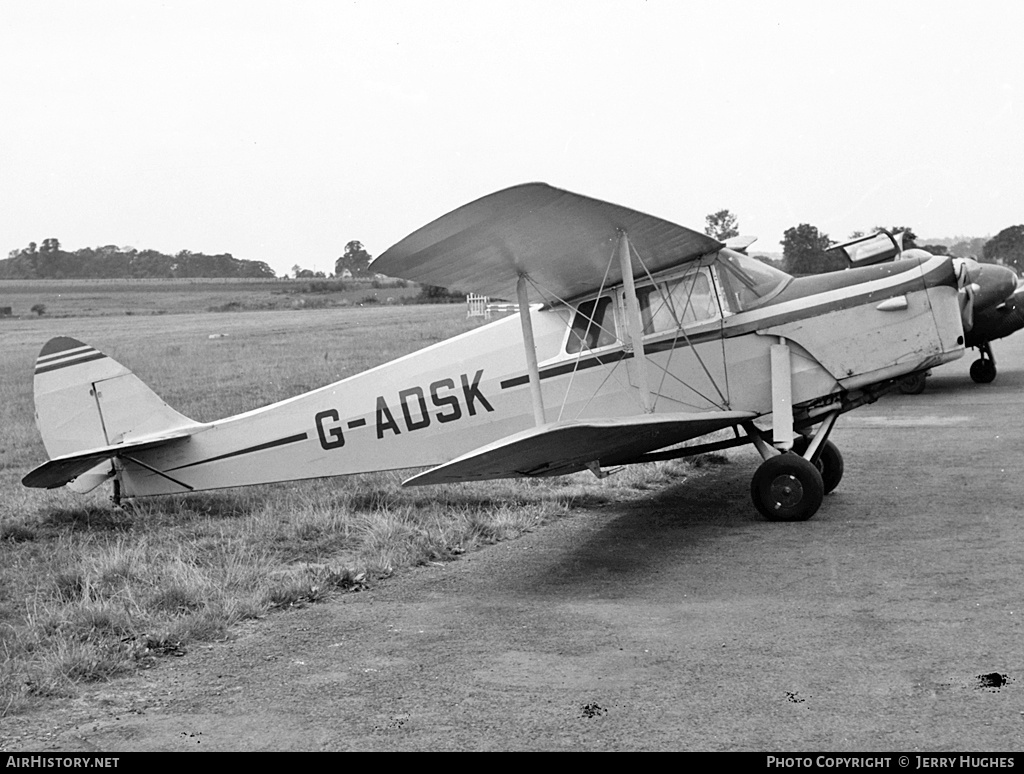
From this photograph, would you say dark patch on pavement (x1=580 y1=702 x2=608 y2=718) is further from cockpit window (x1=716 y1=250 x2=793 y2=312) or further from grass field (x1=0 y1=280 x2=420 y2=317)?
grass field (x1=0 y1=280 x2=420 y2=317)

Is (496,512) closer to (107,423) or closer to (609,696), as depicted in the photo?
(107,423)

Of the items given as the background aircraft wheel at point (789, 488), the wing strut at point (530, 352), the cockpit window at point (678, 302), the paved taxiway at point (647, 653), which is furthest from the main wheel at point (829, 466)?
the wing strut at point (530, 352)

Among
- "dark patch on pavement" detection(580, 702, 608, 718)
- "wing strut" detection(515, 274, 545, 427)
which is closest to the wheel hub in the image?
"wing strut" detection(515, 274, 545, 427)

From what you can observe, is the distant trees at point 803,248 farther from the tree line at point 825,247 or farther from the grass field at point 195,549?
the grass field at point 195,549

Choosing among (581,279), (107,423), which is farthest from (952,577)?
(107,423)

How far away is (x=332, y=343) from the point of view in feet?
110

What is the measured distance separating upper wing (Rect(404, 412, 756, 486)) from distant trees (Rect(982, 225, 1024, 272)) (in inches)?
2290

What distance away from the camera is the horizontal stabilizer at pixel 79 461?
8.29 m

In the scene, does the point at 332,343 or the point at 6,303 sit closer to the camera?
the point at 332,343

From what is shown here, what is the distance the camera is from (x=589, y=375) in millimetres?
8398

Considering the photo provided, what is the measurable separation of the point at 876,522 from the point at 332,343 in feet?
88.8

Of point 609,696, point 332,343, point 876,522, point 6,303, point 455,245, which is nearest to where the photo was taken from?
point 609,696

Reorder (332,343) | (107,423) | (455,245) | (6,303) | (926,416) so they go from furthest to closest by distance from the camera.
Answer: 1. (6,303)
2. (332,343)
3. (926,416)
4. (107,423)
5. (455,245)

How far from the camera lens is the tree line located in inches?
1003
